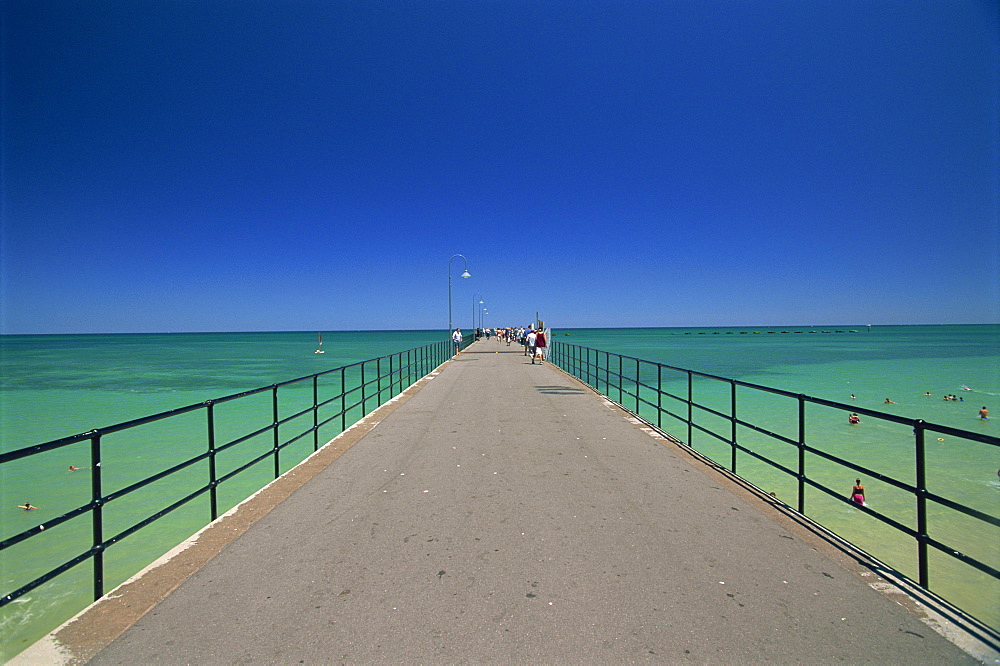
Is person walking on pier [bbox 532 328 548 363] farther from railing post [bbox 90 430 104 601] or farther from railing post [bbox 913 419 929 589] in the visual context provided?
railing post [bbox 90 430 104 601]

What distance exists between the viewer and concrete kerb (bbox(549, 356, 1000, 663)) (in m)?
2.86

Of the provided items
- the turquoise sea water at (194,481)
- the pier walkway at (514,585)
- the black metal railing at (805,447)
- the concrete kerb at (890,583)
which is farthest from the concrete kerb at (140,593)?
the black metal railing at (805,447)

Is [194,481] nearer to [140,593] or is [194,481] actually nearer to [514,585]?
[140,593]

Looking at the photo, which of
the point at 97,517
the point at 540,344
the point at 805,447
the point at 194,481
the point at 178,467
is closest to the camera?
the point at 97,517

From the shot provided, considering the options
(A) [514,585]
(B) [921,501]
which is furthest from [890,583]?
(A) [514,585]

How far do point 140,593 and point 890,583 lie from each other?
5.00 m

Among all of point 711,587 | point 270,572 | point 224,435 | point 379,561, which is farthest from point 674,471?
point 224,435

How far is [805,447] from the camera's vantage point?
4.85 meters

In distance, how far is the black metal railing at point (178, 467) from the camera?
337cm

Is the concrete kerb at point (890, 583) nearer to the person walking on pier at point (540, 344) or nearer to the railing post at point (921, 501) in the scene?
the railing post at point (921, 501)

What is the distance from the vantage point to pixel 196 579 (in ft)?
11.9

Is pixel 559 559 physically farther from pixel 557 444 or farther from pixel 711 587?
pixel 557 444

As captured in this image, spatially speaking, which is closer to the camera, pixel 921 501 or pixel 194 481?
pixel 921 501

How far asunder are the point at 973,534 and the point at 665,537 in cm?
651
